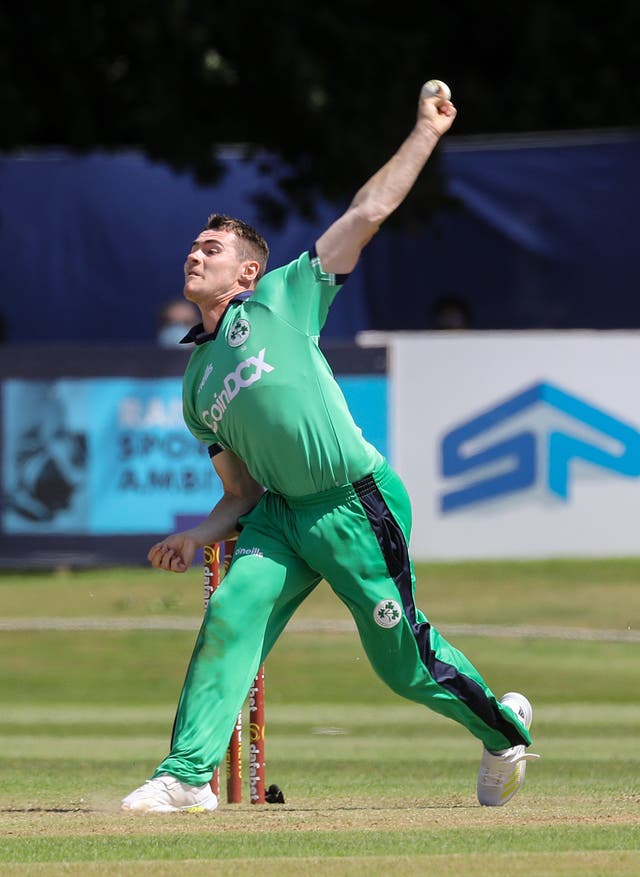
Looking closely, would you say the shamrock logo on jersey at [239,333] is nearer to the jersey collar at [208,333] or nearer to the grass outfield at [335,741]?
the jersey collar at [208,333]

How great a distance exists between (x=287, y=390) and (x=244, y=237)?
2.22ft

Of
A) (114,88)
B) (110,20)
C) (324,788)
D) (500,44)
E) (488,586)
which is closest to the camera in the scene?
(324,788)

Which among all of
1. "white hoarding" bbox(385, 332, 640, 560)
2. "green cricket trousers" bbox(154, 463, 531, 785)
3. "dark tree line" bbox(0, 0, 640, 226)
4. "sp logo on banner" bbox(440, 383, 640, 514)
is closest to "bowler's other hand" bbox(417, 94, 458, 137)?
"green cricket trousers" bbox(154, 463, 531, 785)

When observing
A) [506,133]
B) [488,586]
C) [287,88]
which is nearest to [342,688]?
[488,586]

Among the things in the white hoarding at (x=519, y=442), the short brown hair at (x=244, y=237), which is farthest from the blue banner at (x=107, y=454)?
the short brown hair at (x=244, y=237)

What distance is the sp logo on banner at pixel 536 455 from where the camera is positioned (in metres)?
16.0

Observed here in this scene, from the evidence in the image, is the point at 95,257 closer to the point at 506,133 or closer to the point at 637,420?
the point at 506,133

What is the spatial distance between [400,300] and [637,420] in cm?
553

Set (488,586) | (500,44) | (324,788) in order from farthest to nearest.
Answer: (500,44)
(488,586)
(324,788)

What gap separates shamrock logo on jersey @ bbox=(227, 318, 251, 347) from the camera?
622 cm

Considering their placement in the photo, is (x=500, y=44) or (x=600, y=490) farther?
(x=500, y=44)

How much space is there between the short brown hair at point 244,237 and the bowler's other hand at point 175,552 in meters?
0.92

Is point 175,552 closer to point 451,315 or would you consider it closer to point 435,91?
point 435,91

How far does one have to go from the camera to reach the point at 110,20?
1803 cm
